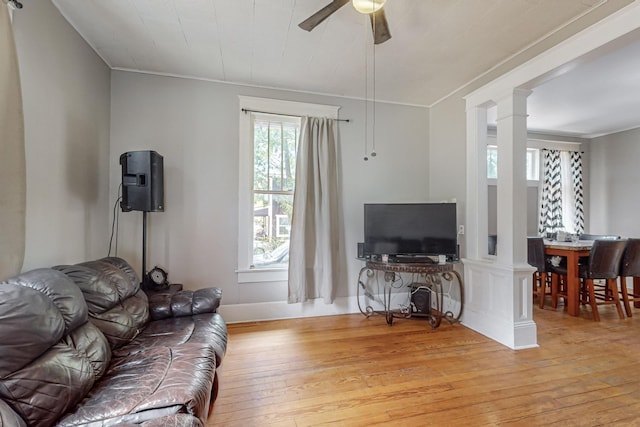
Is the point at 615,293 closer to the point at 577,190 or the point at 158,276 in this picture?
the point at 577,190

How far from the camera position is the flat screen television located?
11.1 ft

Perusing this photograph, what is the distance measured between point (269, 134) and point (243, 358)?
243 centimetres

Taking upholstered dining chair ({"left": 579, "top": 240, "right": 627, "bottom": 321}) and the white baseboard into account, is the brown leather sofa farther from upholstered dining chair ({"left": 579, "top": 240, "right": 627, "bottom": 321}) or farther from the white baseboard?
upholstered dining chair ({"left": 579, "top": 240, "right": 627, "bottom": 321})

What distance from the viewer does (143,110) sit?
3.19 meters

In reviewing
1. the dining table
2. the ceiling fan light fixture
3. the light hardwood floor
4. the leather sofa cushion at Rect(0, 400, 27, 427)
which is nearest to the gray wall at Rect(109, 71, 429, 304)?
the light hardwood floor

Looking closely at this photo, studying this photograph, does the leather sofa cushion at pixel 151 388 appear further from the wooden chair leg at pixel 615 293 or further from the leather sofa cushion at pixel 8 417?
the wooden chair leg at pixel 615 293

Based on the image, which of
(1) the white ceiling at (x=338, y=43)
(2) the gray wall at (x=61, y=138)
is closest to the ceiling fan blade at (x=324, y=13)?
(1) the white ceiling at (x=338, y=43)

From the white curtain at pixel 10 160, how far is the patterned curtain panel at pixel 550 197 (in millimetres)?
6740

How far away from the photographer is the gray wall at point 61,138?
192cm

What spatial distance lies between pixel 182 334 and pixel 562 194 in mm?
6583

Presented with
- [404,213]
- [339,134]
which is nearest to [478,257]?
[404,213]

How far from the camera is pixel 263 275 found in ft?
11.6

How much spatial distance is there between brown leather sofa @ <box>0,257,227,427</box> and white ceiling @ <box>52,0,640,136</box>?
6.29ft

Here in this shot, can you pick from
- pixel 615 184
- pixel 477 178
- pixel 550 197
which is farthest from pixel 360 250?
pixel 615 184
